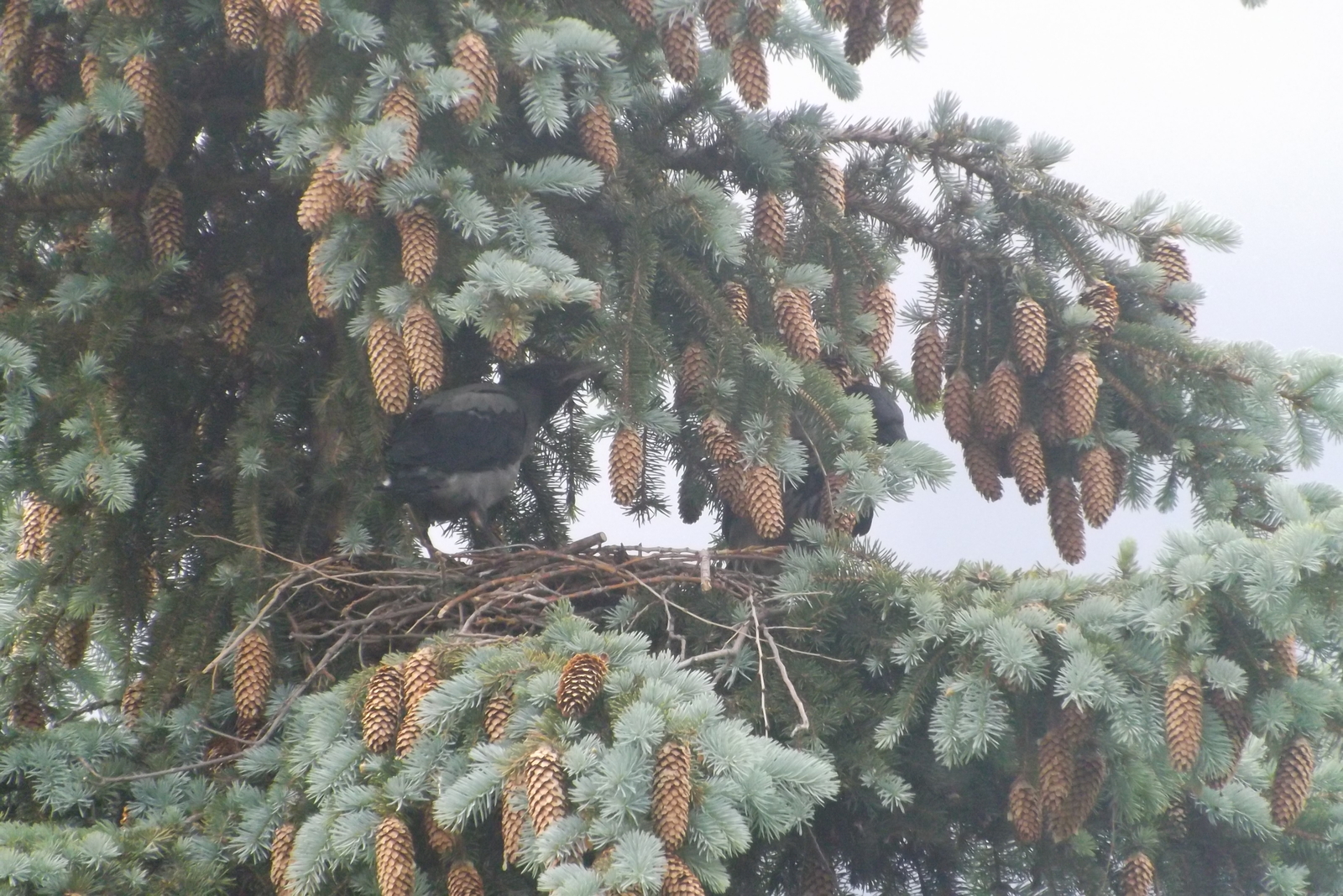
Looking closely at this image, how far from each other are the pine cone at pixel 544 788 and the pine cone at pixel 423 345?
0.99 meters

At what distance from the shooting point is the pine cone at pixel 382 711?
2889 mm

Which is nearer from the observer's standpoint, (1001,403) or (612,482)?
(612,482)

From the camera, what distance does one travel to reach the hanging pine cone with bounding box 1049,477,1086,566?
4.14m

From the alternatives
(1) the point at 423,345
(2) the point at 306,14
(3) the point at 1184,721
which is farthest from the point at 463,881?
(2) the point at 306,14

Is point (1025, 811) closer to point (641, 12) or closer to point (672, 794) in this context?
point (672, 794)

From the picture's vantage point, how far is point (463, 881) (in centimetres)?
273

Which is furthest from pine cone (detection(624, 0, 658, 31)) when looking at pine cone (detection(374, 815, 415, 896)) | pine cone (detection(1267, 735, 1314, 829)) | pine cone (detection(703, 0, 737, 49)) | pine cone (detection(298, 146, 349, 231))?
pine cone (detection(1267, 735, 1314, 829))

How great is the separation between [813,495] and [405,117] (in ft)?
6.17

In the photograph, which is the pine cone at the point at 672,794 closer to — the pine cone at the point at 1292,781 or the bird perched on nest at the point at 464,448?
the pine cone at the point at 1292,781

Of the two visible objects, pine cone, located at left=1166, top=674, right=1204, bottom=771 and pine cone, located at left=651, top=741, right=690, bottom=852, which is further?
pine cone, located at left=1166, top=674, right=1204, bottom=771

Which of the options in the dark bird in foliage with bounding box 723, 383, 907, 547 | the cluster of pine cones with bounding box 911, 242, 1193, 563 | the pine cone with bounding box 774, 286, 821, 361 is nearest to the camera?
the pine cone with bounding box 774, 286, 821, 361

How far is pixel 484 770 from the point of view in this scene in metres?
2.61

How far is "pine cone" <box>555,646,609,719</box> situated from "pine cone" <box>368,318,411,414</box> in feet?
2.82

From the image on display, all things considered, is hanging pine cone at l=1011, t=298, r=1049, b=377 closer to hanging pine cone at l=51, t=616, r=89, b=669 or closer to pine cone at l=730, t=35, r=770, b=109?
pine cone at l=730, t=35, r=770, b=109
